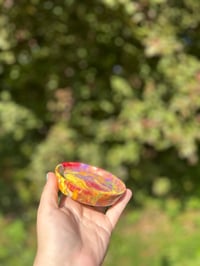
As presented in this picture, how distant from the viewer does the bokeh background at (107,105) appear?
4113 mm

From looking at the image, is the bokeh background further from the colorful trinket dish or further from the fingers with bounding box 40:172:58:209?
the fingers with bounding box 40:172:58:209

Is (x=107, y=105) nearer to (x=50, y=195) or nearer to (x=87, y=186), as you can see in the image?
(x=87, y=186)

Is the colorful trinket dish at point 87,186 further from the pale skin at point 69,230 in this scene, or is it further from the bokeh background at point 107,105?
the bokeh background at point 107,105

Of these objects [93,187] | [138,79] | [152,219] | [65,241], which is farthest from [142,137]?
[65,241]

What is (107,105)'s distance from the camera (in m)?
4.71

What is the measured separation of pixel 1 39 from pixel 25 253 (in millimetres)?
1770

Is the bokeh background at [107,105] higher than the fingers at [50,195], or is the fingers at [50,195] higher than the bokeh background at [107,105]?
the fingers at [50,195]

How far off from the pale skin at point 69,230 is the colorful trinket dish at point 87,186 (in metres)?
0.05

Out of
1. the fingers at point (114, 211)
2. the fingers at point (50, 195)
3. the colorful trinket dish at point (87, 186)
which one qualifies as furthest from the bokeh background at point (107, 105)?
the fingers at point (50, 195)

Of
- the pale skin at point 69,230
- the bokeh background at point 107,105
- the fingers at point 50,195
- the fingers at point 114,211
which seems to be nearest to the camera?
the pale skin at point 69,230

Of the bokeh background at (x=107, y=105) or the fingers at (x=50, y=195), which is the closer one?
the fingers at (x=50, y=195)

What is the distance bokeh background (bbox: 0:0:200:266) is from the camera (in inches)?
162

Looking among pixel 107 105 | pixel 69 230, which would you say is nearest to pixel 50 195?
pixel 69 230

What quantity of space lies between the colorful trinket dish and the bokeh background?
1.56 m
